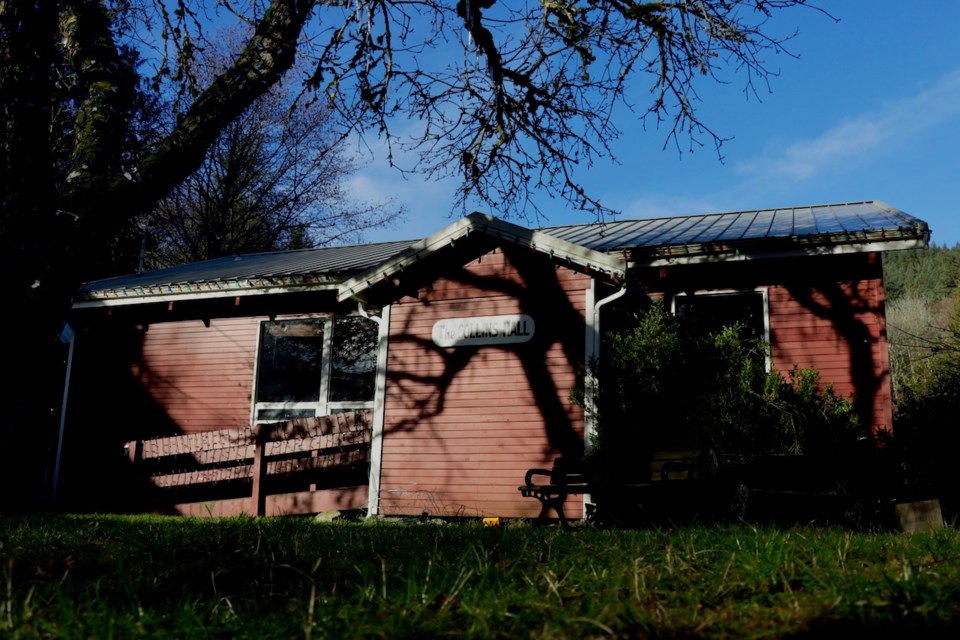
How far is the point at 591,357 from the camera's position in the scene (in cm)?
1088

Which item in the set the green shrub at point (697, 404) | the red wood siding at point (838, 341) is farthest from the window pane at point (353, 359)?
the red wood siding at point (838, 341)

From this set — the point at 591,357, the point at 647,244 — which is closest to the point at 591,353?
the point at 591,357

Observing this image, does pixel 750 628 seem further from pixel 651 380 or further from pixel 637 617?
pixel 651 380

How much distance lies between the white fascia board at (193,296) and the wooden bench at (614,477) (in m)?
5.34

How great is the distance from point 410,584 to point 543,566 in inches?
28.9

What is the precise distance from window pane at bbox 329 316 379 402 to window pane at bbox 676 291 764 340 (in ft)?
17.9

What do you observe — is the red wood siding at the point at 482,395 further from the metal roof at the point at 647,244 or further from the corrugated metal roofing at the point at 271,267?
the corrugated metal roofing at the point at 271,267

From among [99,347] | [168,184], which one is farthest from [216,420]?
[168,184]

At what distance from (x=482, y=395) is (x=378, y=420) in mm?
1786

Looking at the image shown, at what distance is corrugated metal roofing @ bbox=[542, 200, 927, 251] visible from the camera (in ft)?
37.8

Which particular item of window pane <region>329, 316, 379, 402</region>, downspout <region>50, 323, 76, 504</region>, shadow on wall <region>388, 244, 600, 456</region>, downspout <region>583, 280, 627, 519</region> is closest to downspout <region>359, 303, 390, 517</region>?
shadow on wall <region>388, 244, 600, 456</region>

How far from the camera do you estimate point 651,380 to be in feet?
33.8

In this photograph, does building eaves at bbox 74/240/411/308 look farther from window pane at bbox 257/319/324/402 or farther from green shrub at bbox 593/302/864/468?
green shrub at bbox 593/302/864/468

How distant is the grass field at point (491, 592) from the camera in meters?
2.34
